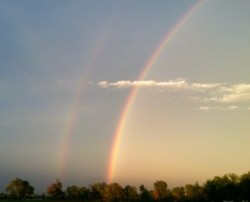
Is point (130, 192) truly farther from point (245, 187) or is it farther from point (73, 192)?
point (245, 187)

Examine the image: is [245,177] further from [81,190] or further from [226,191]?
[81,190]

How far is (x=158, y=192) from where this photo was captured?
160 metres

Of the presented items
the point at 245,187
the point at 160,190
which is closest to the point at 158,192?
the point at 160,190

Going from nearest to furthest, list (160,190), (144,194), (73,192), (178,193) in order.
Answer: (178,193)
(160,190)
(144,194)
(73,192)

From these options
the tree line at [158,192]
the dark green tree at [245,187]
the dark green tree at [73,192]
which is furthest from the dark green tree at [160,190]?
the dark green tree at [73,192]

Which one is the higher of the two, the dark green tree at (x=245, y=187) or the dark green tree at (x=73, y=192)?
the dark green tree at (x=73, y=192)

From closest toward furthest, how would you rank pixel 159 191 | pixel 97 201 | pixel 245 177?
pixel 245 177 < pixel 159 191 < pixel 97 201

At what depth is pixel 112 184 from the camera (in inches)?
7023

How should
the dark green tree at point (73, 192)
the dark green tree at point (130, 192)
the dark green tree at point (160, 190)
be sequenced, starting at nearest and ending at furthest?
the dark green tree at point (160, 190), the dark green tree at point (130, 192), the dark green tree at point (73, 192)

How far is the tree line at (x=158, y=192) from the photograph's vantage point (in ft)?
452

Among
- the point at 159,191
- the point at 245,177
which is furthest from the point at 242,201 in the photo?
the point at 159,191

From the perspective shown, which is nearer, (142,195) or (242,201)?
(242,201)

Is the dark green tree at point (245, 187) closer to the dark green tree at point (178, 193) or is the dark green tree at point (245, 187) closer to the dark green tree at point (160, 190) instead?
the dark green tree at point (178, 193)

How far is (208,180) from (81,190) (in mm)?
63910
